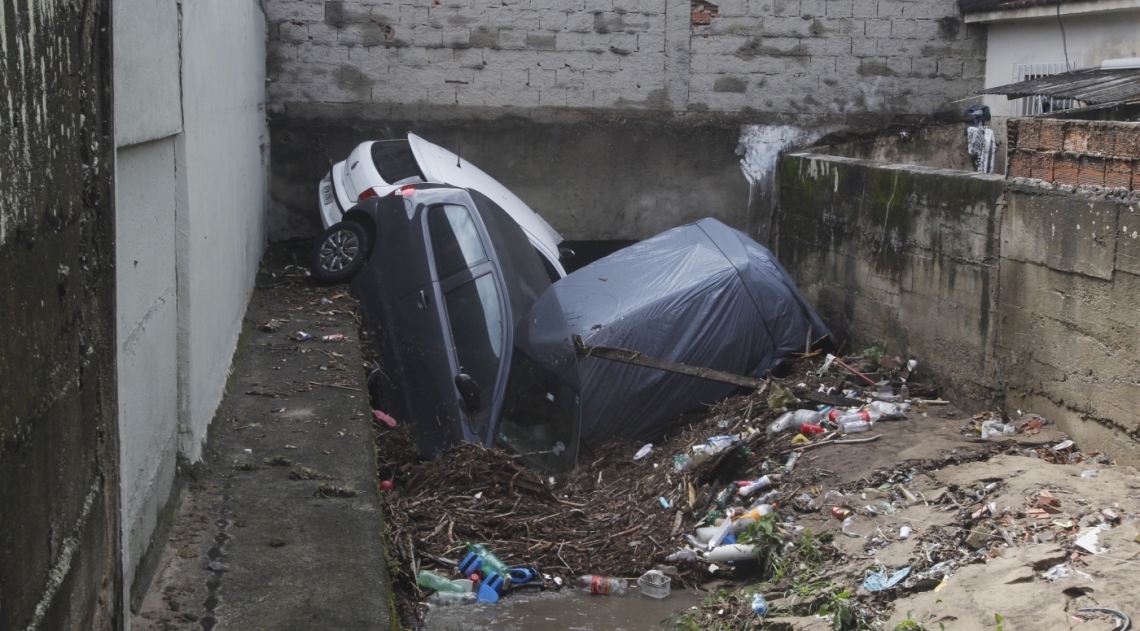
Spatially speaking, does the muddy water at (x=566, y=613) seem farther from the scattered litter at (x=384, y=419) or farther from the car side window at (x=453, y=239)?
the car side window at (x=453, y=239)

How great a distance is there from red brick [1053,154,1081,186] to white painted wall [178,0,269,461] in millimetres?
4713

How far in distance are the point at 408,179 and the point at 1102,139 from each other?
535cm

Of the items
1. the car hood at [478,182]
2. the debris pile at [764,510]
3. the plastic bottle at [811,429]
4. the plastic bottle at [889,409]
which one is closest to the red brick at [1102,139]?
the debris pile at [764,510]

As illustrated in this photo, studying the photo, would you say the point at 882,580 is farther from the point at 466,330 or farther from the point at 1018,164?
the point at 1018,164

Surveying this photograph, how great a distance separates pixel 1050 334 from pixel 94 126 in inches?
217

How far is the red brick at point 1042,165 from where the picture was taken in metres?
6.14

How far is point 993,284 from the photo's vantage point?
6656 mm

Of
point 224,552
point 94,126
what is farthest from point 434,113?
point 94,126

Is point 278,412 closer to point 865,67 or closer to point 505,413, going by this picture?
point 505,413

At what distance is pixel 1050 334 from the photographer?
19.9 feet

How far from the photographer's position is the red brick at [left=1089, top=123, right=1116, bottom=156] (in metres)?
5.55

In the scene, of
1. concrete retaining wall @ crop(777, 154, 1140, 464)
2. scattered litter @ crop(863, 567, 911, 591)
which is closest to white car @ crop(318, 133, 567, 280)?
concrete retaining wall @ crop(777, 154, 1140, 464)

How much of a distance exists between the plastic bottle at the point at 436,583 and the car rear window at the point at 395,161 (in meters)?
4.61

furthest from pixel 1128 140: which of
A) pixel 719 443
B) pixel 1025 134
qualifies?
pixel 719 443
